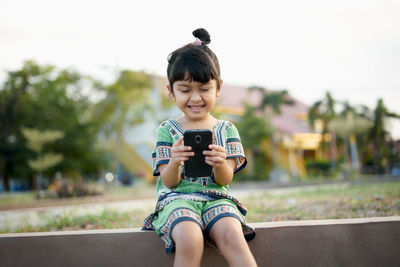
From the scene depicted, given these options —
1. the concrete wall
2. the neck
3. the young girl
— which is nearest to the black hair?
the young girl

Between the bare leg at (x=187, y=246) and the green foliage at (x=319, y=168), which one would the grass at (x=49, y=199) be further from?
the green foliage at (x=319, y=168)

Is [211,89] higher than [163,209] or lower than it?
higher

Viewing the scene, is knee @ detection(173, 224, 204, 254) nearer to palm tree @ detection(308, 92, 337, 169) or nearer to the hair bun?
the hair bun

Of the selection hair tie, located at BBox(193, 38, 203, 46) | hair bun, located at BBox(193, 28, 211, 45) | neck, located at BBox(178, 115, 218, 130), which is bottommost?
neck, located at BBox(178, 115, 218, 130)

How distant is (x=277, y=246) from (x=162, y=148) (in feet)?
3.06

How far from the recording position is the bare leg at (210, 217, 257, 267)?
1.85 metres

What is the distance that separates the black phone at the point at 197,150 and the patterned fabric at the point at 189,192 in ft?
0.46

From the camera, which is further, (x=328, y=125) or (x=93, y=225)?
(x=328, y=125)

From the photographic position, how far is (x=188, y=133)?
2109 millimetres

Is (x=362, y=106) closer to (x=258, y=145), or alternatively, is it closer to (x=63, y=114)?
(x=258, y=145)

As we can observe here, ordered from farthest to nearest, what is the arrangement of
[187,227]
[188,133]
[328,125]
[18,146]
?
[328,125]
[18,146]
[188,133]
[187,227]

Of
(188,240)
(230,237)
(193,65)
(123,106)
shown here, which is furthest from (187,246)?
(123,106)

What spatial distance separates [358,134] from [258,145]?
7984mm

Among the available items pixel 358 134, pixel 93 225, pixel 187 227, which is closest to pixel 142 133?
pixel 358 134
